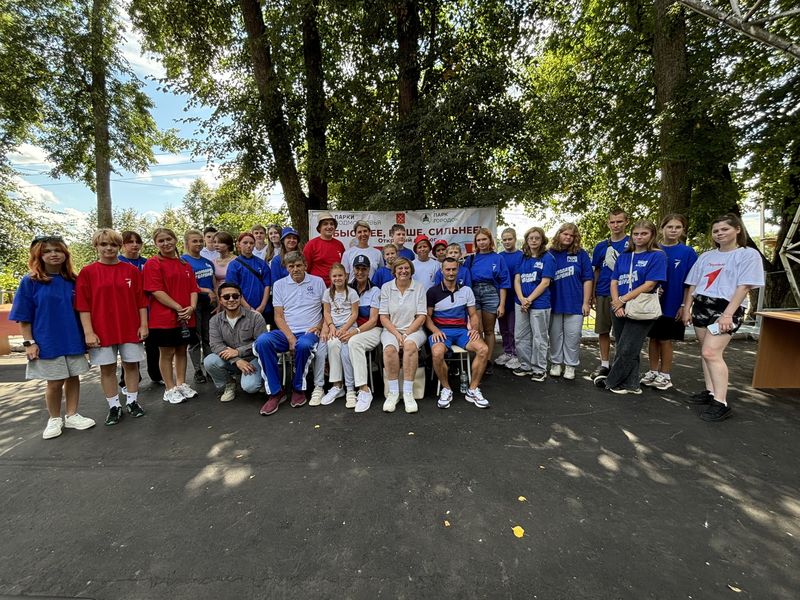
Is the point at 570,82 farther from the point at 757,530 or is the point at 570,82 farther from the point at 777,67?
the point at 757,530

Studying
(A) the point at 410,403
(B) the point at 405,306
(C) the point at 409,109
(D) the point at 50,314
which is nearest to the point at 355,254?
(B) the point at 405,306

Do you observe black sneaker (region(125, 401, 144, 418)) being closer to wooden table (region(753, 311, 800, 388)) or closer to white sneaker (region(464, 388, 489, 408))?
white sneaker (region(464, 388, 489, 408))

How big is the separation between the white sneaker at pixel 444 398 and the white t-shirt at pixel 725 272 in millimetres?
2799

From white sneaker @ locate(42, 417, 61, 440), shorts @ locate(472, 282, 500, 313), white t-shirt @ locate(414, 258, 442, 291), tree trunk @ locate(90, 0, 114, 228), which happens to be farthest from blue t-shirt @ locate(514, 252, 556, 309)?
tree trunk @ locate(90, 0, 114, 228)

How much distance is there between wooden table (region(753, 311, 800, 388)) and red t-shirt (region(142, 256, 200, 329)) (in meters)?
6.91

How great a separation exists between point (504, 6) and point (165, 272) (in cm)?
818

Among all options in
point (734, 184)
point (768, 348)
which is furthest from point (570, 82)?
point (768, 348)

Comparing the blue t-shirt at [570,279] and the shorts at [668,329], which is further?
the blue t-shirt at [570,279]

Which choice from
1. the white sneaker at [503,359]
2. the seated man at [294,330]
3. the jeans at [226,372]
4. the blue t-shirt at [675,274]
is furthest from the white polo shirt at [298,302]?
the blue t-shirt at [675,274]

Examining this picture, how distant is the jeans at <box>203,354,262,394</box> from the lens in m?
4.02

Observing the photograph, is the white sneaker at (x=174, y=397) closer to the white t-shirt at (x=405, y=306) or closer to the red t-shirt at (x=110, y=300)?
the red t-shirt at (x=110, y=300)

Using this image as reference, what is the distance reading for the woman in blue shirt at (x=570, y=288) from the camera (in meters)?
4.48

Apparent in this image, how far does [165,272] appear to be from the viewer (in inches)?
157

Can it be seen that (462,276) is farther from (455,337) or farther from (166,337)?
(166,337)
